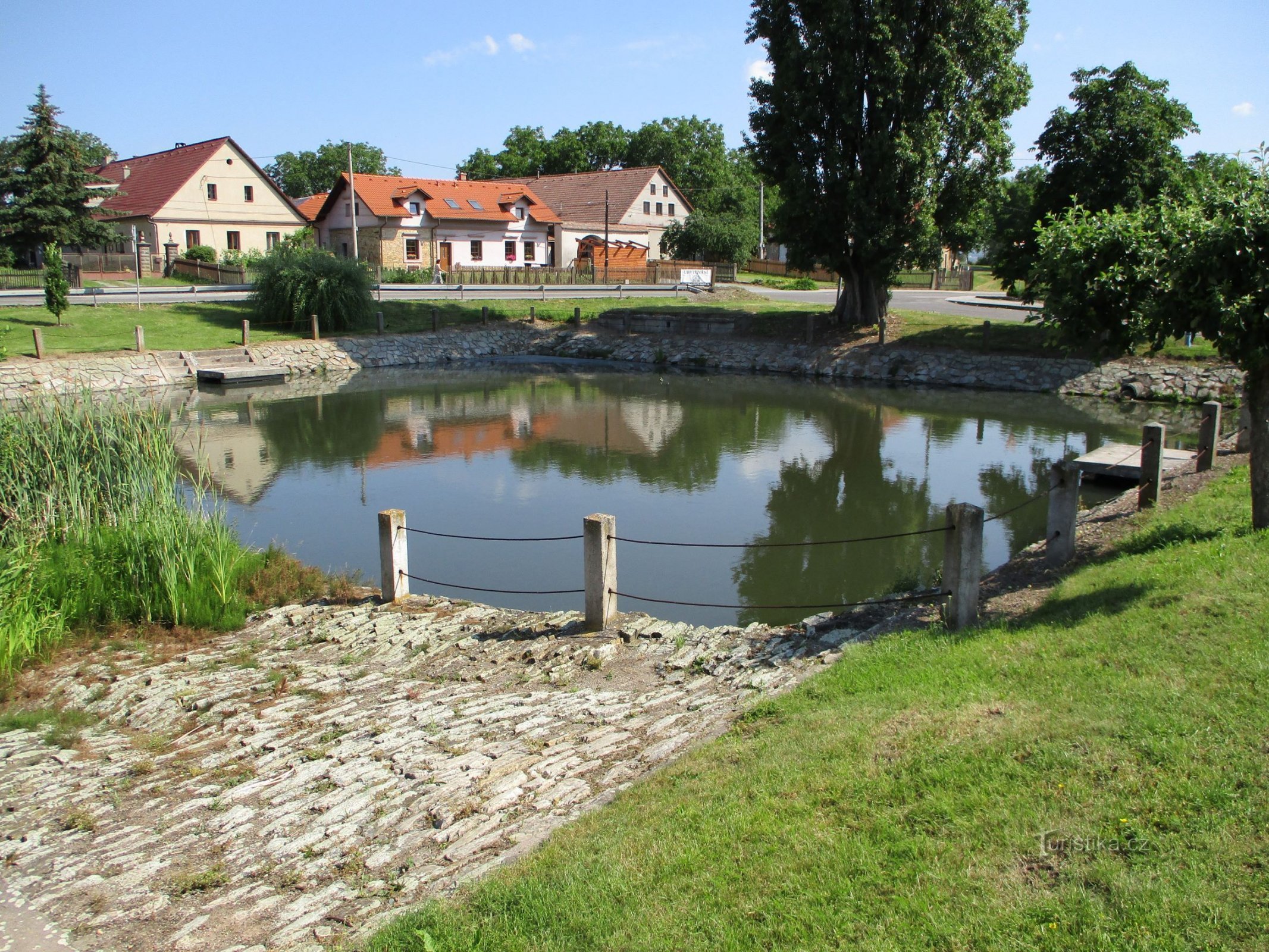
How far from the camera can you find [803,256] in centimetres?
3456

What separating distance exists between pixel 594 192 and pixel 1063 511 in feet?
215

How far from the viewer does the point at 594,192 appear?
71875mm

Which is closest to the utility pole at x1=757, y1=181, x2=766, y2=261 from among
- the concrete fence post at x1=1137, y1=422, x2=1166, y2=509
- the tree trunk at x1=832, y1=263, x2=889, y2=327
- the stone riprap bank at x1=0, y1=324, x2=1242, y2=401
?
the stone riprap bank at x1=0, y1=324, x2=1242, y2=401

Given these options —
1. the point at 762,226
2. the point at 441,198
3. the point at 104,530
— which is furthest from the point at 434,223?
the point at 104,530

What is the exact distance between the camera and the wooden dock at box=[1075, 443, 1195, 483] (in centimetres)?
1611

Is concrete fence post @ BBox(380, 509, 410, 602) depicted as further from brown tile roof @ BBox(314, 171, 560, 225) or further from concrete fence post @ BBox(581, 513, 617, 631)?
brown tile roof @ BBox(314, 171, 560, 225)

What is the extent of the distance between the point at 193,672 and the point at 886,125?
29.4 meters

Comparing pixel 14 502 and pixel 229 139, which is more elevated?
pixel 229 139

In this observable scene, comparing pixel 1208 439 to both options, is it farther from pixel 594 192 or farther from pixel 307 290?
pixel 594 192

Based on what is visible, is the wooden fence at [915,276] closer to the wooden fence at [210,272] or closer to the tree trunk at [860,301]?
the tree trunk at [860,301]

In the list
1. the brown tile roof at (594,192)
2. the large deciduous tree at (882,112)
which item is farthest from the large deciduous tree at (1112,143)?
the brown tile roof at (594,192)

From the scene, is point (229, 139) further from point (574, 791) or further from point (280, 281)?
point (574, 791)

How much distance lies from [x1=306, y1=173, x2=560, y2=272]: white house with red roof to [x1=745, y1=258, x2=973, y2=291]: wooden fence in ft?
51.2

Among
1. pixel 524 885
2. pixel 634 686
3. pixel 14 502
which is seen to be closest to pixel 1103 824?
pixel 524 885
